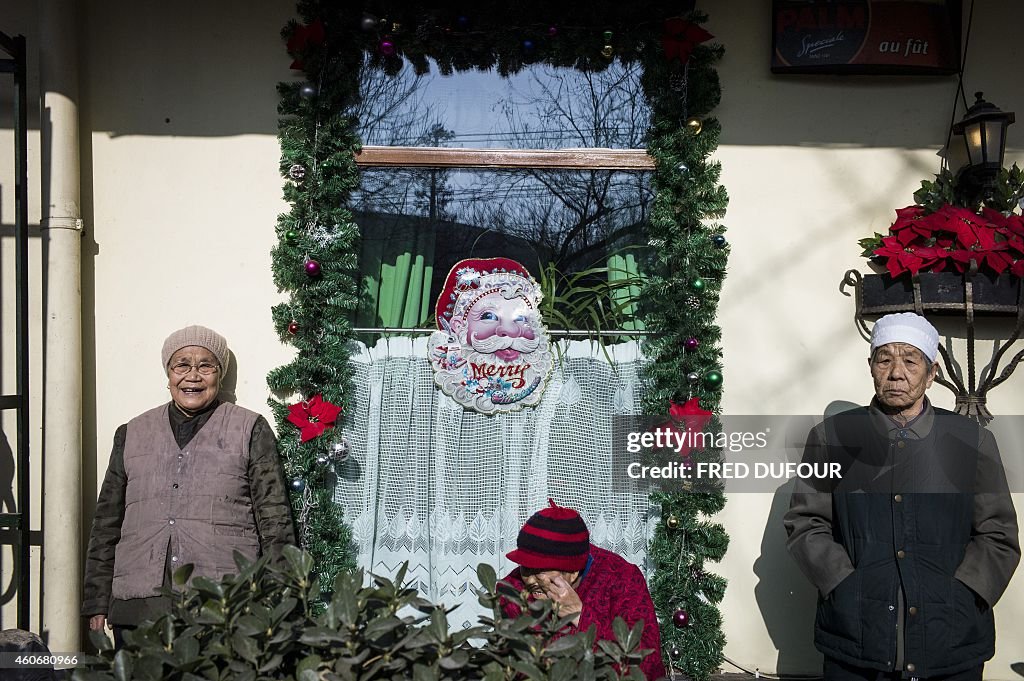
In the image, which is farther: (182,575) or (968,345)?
(968,345)

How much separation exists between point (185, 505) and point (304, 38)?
1947 mm

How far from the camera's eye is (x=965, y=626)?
8.13ft

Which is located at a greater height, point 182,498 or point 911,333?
point 911,333

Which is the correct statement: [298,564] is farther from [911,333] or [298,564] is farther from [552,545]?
[911,333]

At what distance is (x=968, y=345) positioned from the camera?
3404mm

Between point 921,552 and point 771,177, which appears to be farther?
point 771,177

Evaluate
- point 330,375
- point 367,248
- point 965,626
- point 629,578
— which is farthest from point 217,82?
point 965,626

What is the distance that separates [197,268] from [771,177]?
2521 mm

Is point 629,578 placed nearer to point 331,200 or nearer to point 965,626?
point 965,626

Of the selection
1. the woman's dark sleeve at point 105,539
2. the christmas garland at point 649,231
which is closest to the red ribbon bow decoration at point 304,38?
the christmas garland at point 649,231

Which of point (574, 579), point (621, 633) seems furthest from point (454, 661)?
point (574, 579)

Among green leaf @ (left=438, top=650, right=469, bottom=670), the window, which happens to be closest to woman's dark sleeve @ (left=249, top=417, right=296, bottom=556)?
the window

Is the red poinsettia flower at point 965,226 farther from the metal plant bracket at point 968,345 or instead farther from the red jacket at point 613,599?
the red jacket at point 613,599

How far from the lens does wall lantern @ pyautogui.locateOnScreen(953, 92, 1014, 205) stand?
3.22 m
